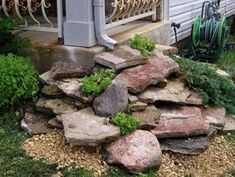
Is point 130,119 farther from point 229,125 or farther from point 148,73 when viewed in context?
point 229,125

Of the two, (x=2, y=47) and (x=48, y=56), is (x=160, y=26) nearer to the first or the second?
(x=48, y=56)

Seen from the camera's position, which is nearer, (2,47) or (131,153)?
(131,153)

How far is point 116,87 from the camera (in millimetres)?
4004

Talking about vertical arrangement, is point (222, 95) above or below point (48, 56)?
below

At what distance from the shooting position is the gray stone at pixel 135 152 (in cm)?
355

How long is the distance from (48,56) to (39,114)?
0.90 metres

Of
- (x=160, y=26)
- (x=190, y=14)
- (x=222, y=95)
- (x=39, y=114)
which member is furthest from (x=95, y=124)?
(x=190, y=14)

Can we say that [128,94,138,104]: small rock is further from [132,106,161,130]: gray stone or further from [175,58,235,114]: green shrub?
[175,58,235,114]: green shrub

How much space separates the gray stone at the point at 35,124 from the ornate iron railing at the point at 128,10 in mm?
1340

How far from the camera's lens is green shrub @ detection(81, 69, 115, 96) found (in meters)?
4.07

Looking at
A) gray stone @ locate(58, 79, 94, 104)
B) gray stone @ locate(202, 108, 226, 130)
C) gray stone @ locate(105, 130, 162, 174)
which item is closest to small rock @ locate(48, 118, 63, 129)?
gray stone @ locate(58, 79, 94, 104)

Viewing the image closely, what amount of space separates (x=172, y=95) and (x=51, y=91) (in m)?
1.08

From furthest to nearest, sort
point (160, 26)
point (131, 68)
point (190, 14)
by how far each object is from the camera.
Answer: point (190, 14), point (160, 26), point (131, 68)

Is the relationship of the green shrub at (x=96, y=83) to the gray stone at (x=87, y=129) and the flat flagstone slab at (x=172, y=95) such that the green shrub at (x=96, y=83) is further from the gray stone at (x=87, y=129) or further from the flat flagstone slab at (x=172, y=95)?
the flat flagstone slab at (x=172, y=95)
